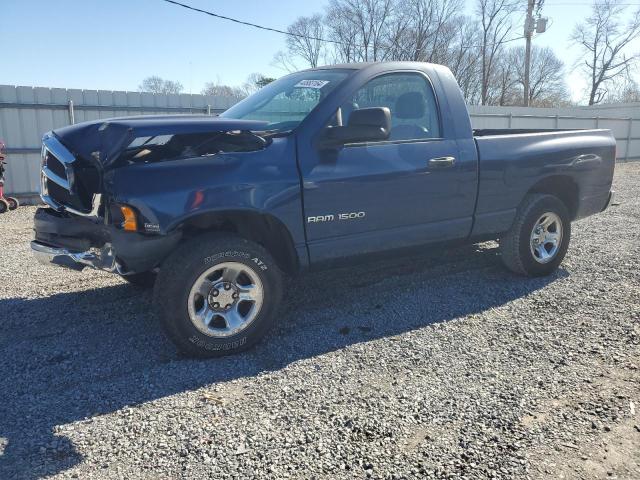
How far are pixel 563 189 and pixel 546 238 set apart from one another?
1.92 ft

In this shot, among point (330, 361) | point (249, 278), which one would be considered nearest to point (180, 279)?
point (249, 278)

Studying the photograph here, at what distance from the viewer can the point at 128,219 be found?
3164 mm

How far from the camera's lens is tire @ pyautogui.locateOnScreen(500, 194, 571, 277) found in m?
4.97

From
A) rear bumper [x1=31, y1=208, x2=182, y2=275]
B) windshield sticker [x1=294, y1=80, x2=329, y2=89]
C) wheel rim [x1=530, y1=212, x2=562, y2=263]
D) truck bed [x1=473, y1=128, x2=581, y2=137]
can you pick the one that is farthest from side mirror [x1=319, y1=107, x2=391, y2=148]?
wheel rim [x1=530, y1=212, x2=562, y2=263]

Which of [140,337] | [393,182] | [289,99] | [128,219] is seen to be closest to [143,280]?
[140,337]

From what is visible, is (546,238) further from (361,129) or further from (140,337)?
(140,337)

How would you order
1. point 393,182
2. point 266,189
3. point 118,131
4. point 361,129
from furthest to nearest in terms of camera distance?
point 393,182
point 361,129
point 266,189
point 118,131

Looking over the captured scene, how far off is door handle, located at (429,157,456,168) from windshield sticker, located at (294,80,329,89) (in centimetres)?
106

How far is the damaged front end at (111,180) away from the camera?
3.19m

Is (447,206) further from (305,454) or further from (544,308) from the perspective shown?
(305,454)

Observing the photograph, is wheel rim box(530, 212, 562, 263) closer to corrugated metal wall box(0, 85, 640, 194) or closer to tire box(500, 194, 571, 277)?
tire box(500, 194, 571, 277)

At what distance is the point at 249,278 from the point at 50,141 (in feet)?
5.52

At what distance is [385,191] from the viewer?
396 centimetres

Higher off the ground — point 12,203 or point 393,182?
point 393,182
